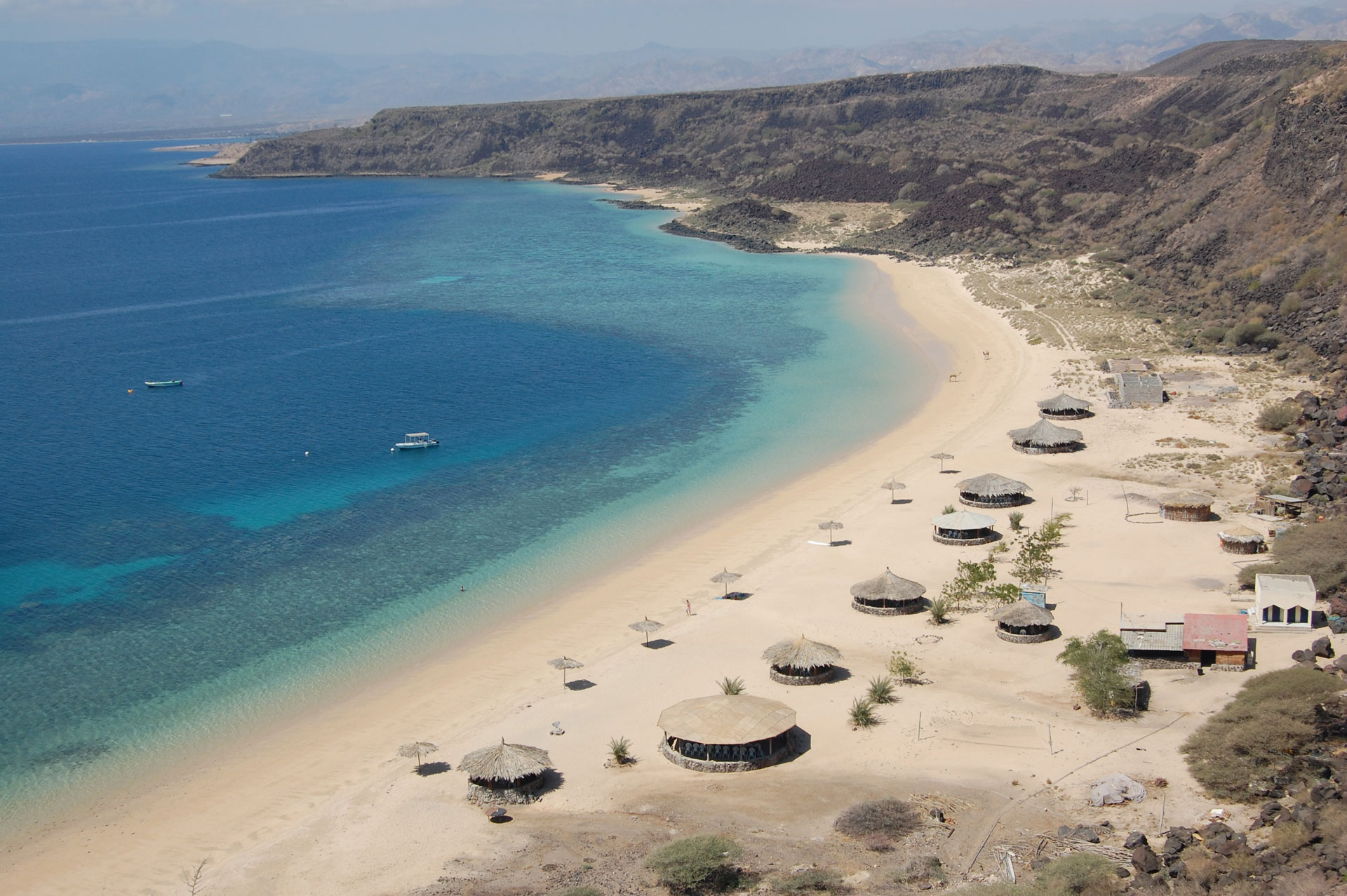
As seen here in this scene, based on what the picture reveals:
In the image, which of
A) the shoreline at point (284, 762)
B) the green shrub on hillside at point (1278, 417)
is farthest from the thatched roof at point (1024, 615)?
the green shrub on hillside at point (1278, 417)

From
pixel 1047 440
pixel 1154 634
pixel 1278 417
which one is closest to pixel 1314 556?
pixel 1154 634

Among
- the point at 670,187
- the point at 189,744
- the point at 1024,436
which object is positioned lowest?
the point at 189,744

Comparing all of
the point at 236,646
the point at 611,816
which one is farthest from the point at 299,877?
the point at 236,646

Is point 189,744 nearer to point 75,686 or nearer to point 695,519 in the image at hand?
point 75,686

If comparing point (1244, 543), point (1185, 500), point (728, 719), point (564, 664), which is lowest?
point (564, 664)

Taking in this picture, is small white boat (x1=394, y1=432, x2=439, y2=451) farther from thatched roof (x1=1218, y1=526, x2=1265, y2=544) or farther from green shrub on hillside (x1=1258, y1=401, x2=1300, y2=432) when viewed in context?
green shrub on hillside (x1=1258, y1=401, x2=1300, y2=432)

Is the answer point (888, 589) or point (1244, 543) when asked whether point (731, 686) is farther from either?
point (1244, 543)
